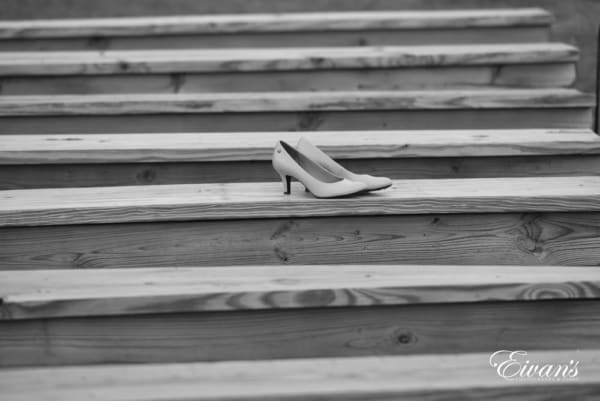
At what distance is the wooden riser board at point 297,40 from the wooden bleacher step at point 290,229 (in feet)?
5.13

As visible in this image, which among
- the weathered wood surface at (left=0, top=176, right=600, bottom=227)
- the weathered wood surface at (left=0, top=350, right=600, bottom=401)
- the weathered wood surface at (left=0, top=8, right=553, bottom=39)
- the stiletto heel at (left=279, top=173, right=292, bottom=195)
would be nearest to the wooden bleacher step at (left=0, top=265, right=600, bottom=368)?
the weathered wood surface at (left=0, top=350, right=600, bottom=401)

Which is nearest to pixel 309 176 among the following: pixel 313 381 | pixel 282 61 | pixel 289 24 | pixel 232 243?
pixel 232 243

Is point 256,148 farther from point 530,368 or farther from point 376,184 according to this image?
point 530,368

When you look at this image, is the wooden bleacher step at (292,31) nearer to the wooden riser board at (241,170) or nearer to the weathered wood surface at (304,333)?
the wooden riser board at (241,170)

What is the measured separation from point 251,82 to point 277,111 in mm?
397

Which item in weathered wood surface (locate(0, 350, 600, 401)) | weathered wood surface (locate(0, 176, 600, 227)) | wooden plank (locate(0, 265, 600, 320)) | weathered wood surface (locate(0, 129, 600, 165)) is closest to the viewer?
weathered wood surface (locate(0, 350, 600, 401))

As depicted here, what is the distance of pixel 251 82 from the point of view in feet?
9.20

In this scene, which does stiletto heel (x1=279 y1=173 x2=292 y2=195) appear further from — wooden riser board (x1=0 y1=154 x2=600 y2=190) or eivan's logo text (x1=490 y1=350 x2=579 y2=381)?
eivan's logo text (x1=490 y1=350 x2=579 y2=381)

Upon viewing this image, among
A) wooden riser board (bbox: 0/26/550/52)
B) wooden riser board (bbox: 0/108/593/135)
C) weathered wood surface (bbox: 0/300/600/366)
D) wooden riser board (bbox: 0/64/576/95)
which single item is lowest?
weathered wood surface (bbox: 0/300/600/366)

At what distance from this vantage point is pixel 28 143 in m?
2.12

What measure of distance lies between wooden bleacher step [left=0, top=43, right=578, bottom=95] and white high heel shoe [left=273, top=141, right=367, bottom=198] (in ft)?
3.20

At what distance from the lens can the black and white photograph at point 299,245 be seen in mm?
1269

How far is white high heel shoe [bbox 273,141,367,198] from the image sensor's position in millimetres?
1704

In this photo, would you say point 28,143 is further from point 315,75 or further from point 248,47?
point 248,47
